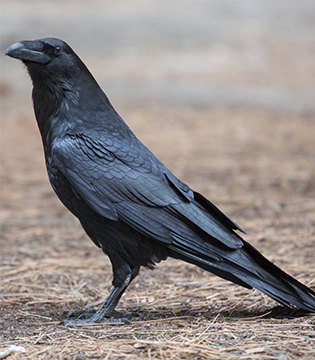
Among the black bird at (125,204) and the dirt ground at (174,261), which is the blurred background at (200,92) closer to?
the dirt ground at (174,261)

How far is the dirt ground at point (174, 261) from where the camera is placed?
292 centimetres

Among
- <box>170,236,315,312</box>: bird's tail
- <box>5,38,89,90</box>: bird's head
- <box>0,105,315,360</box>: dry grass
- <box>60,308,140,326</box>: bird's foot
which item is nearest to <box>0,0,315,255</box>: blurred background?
<box>0,105,315,360</box>: dry grass

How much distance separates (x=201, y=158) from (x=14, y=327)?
5315 millimetres

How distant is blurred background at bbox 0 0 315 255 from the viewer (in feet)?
22.5

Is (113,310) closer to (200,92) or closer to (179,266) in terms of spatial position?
(179,266)

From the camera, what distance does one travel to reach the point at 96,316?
3.54m

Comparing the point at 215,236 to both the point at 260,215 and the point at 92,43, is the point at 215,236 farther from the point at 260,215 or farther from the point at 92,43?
the point at 92,43

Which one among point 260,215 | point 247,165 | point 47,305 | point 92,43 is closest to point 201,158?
point 247,165

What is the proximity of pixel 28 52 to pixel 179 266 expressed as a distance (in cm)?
233

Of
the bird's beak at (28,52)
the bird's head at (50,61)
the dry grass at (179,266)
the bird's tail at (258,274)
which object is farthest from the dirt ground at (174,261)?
the bird's beak at (28,52)

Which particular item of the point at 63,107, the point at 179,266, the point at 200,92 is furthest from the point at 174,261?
the point at 200,92

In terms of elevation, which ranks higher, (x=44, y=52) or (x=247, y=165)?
(x=44, y=52)

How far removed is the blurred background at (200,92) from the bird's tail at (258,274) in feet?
6.51

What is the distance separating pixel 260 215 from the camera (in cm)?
585
